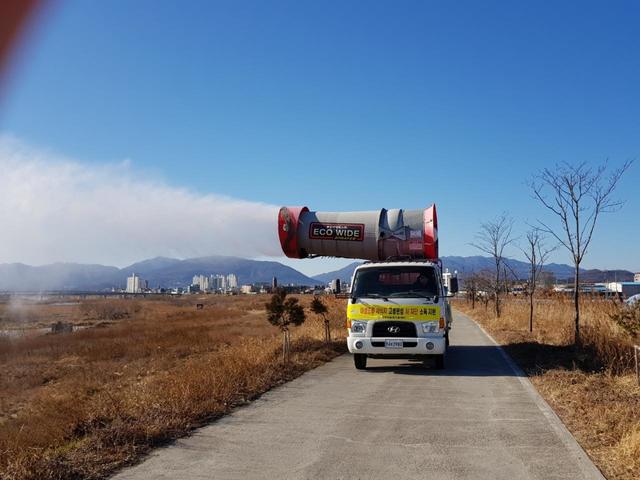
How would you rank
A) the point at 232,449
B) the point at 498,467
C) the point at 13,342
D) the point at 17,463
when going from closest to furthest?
the point at 17,463 < the point at 498,467 < the point at 232,449 < the point at 13,342

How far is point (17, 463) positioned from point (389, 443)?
3.82 meters

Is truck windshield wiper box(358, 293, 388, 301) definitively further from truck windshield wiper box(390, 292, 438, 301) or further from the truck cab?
truck windshield wiper box(390, 292, 438, 301)

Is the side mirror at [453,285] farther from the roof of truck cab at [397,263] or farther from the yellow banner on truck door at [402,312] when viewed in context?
the yellow banner on truck door at [402,312]

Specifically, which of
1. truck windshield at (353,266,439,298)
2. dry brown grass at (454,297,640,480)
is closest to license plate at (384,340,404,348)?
truck windshield at (353,266,439,298)

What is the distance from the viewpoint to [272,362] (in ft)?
42.0

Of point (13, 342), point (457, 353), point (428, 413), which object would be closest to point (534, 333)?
point (457, 353)

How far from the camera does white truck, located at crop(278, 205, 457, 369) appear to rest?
1234 cm

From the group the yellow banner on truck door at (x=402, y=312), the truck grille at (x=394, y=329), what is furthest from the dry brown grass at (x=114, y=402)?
the yellow banner on truck door at (x=402, y=312)

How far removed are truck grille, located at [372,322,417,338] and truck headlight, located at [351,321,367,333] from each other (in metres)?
0.22

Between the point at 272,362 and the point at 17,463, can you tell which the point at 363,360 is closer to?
the point at 272,362

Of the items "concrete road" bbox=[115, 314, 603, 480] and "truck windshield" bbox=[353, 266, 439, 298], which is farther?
"truck windshield" bbox=[353, 266, 439, 298]

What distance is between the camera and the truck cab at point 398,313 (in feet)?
40.3

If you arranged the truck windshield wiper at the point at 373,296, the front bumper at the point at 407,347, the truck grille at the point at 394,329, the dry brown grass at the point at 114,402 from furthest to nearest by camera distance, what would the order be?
the truck windshield wiper at the point at 373,296, the truck grille at the point at 394,329, the front bumper at the point at 407,347, the dry brown grass at the point at 114,402

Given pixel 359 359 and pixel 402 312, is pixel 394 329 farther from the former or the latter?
pixel 359 359
